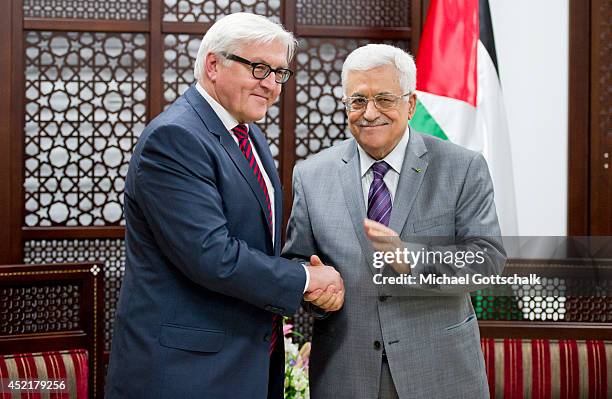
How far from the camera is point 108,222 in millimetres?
3307

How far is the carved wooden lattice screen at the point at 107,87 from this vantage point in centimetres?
324

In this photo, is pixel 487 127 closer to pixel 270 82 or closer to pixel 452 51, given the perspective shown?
pixel 452 51

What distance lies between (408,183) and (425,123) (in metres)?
1.29

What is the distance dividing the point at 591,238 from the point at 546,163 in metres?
0.39

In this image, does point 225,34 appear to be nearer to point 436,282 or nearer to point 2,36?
point 436,282

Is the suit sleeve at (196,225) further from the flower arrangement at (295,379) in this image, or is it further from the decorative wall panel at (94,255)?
the decorative wall panel at (94,255)

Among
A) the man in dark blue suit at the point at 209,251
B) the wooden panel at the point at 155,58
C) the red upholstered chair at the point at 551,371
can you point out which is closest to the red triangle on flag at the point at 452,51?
the red upholstered chair at the point at 551,371

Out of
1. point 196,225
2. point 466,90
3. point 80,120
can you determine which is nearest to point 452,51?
point 466,90

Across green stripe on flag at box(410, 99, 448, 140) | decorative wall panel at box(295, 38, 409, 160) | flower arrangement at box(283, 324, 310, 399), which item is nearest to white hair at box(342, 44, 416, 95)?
flower arrangement at box(283, 324, 310, 399)

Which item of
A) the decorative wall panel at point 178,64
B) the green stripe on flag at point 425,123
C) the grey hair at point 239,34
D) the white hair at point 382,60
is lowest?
the green stripe on flag at point 425,123

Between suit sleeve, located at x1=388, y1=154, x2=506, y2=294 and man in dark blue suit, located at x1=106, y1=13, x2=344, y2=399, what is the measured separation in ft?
0.77

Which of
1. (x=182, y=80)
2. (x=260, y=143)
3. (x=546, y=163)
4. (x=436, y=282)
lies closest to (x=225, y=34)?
(x=260, y=143)

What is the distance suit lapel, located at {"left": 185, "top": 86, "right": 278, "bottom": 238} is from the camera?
1781mm

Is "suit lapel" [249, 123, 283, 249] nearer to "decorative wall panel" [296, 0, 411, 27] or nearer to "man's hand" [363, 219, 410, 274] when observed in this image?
"man's hand" [363, 219, 410, 274]
